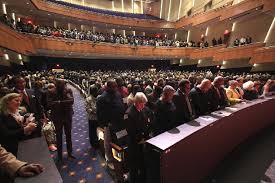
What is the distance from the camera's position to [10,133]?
202 cm

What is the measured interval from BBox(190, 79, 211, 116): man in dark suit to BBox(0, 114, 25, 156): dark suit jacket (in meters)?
2.84

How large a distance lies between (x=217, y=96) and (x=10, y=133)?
3.73 m

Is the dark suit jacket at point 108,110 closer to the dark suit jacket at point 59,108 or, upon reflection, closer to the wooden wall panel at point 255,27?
the dark suit jacket at point 59,108

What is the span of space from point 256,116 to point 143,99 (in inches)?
146

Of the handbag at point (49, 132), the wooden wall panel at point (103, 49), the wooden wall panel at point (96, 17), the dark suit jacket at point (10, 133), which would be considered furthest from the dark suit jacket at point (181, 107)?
the wooden wall panel at point (96, 17)

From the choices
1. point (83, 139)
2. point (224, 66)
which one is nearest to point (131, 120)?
point (83, 139)

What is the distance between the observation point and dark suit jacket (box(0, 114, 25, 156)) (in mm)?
2004

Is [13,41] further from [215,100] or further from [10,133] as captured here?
[215,100]

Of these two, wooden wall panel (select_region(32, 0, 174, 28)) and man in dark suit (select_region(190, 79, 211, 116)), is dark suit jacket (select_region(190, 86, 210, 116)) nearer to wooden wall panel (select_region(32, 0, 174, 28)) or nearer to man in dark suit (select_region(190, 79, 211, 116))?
man in dark suit (select_region(190, 79, 211, 116))

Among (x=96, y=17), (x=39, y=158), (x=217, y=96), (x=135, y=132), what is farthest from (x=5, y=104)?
(x=96, y=17)

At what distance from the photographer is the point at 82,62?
21.1 metres

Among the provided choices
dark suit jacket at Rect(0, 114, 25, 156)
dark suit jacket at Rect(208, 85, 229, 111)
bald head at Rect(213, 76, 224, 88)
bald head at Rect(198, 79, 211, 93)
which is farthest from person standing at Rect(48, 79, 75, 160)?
bald head at Rect(213, 76, 224, 88)

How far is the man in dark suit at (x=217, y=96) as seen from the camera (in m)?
3.93

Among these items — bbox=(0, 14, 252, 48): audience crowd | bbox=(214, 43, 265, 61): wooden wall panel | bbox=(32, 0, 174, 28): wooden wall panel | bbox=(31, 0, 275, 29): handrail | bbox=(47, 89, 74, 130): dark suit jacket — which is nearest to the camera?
bbox=(47, 89, 74, 130): dark suit jacket
